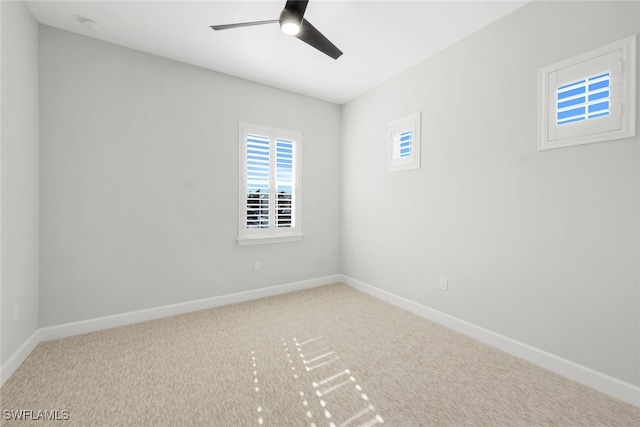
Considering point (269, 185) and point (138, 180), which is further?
point (269, 185)

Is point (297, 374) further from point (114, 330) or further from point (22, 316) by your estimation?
point (22, 316)

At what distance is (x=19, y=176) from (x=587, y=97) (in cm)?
417

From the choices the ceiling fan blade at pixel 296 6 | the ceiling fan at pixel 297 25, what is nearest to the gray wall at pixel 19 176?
the ceiling fan at pixel 297 25

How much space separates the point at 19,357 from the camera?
78.3 inches

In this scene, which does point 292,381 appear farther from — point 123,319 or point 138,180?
point 138,180

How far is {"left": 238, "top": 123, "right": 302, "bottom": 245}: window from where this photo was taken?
337 cm

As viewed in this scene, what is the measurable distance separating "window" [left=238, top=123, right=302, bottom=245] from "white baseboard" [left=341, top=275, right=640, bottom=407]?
1.84 m

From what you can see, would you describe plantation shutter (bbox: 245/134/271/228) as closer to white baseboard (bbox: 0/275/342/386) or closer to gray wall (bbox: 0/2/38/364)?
white baseboard (bbox: 0/275/342/386)

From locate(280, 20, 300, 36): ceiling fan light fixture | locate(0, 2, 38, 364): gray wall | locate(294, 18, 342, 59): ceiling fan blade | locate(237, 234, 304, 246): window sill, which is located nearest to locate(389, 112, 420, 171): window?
locate(294, 18, 342, 59): ceiling fan blade

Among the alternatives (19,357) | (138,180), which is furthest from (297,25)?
(19,357)

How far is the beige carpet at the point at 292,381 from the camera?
1530mm

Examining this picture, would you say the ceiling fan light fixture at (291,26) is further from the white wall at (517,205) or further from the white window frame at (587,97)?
the white window frame at (587,97)

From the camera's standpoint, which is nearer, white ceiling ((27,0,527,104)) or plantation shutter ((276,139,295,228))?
white ceiling ((27,0,527,104))

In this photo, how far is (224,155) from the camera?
3225 mm
